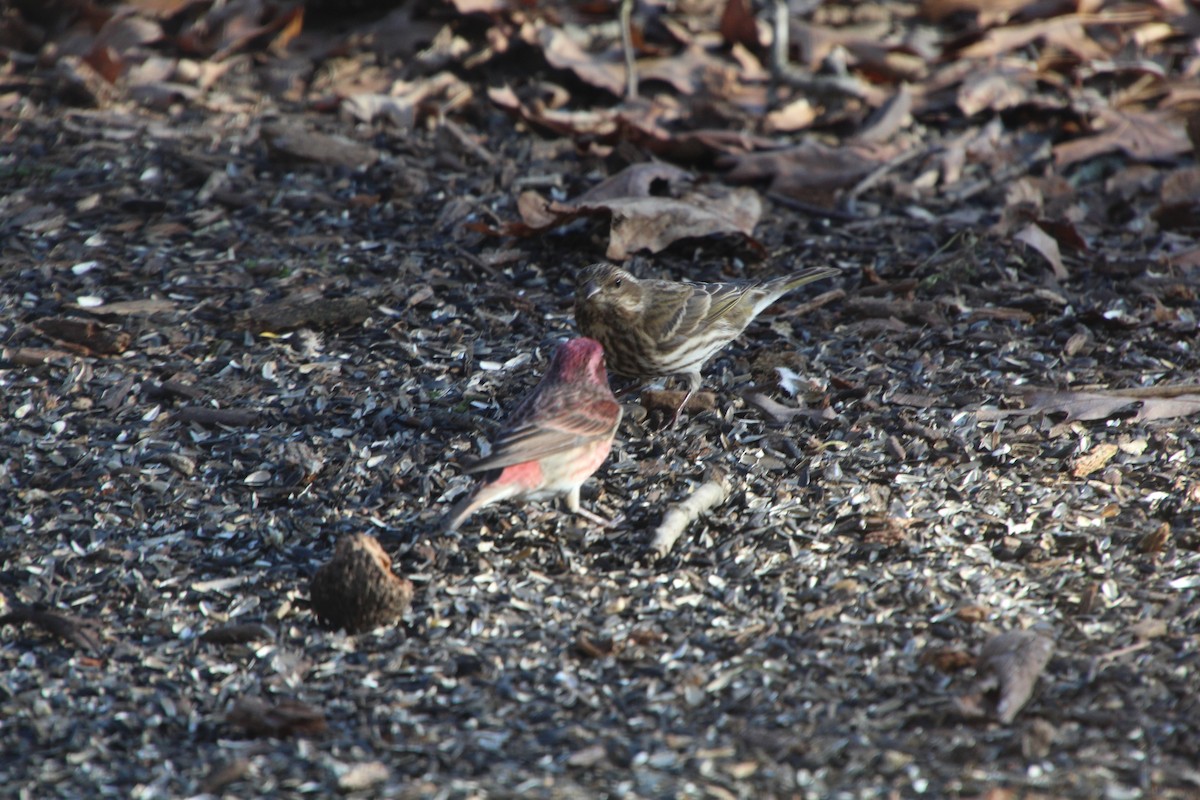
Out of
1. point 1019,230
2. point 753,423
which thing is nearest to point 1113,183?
point 1019,230

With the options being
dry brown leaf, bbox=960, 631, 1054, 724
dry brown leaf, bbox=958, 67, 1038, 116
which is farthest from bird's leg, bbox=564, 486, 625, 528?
dry brown leaf, bbox=958, 67, 1038, 116

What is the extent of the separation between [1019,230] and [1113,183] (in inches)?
41.3

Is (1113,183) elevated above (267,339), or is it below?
below

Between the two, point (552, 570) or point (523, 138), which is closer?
point (552, 570)

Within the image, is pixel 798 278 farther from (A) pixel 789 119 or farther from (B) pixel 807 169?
(A) pixel 789 119

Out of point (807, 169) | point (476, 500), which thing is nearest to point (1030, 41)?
point (807, 169)

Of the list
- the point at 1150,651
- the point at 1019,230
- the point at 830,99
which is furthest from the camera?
the point at 830,99

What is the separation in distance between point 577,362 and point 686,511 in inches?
29.4

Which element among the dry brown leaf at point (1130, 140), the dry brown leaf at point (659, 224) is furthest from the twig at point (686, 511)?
the dry brown leaf at point (1130, 140)

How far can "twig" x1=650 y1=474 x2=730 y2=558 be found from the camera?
4602 mm

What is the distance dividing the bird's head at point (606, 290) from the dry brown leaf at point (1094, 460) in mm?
1970

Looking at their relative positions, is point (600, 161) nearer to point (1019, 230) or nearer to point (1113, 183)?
point (1019, 230)

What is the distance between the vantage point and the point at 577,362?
16.5 feet

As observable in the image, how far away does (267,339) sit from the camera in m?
5.93
